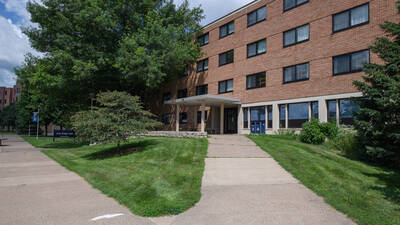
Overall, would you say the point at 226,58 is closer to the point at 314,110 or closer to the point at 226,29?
the point at 226,29

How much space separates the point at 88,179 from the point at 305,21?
16.9 metres

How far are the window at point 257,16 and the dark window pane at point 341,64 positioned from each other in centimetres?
714

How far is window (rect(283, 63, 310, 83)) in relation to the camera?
1812 centimetres

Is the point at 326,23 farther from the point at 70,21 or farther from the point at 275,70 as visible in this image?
the point at 70,21

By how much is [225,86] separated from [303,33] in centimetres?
799

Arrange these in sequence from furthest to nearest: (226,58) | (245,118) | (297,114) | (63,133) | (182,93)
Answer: (182,93) → (63,133) → (226,58) → (245,118) → (297,114)

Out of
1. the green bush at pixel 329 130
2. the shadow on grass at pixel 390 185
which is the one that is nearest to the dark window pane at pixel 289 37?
the green bush at pixel 329 130

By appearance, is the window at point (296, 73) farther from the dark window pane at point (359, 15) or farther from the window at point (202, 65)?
the window at point (202, 65)

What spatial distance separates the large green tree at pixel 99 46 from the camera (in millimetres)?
21250

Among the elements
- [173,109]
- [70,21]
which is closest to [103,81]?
[70,21]

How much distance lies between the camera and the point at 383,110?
9.95 m

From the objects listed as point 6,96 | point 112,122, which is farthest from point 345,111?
point 6,96

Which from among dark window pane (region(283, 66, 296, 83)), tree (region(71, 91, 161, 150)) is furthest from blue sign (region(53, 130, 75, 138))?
dark window pane (region(283, 66, 296, 83))

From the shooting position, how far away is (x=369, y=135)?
34.2 ft
